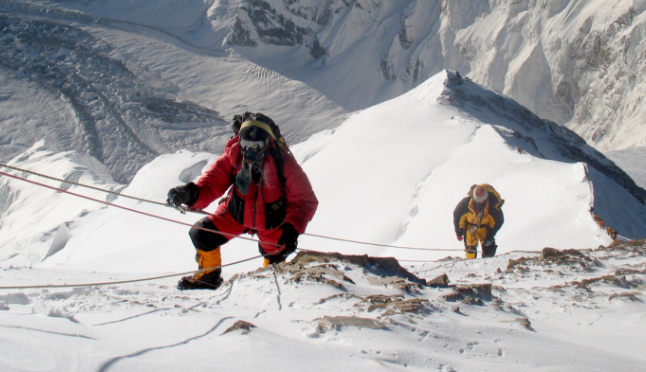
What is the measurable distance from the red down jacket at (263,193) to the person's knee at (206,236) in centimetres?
17

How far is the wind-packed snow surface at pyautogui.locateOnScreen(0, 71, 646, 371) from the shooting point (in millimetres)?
2346

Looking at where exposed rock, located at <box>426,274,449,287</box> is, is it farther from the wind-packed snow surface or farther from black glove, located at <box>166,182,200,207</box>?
black glove, located at <box>166,182,200,207</box>

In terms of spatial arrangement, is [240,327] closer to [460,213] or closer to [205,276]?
[205,276]

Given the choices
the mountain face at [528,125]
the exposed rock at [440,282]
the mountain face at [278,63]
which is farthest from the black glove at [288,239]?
the mountain face at [278,63]

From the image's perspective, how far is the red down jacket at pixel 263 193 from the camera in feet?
15.7

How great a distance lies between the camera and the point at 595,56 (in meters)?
30.8

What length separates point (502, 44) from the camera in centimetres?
3878

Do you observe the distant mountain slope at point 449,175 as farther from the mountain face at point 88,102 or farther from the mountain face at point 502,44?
the mountain face at point 88,102

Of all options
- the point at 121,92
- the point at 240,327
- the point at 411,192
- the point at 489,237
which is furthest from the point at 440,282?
the point at 121,92

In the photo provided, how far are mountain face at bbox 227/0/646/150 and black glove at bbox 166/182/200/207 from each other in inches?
1018

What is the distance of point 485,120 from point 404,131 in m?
3.23

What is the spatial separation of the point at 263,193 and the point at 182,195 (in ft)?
2.24

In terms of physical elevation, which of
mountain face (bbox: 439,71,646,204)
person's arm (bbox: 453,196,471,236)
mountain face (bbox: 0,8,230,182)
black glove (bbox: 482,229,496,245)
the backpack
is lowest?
black glove (bbox: 482,229,496,245)

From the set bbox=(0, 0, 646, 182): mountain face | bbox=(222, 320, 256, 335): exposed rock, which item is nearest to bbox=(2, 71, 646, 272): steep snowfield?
bbox=(222, 320, 256, 335): exposed rock
